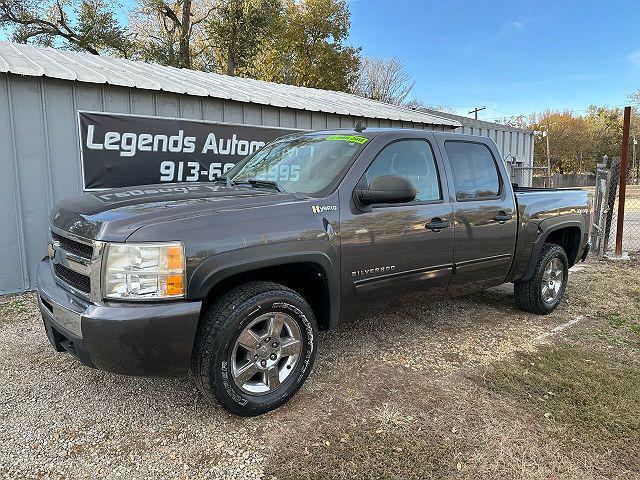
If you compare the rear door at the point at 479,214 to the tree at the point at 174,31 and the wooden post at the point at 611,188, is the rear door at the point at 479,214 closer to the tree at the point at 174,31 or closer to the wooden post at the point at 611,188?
the wooden post at the point at 611,188

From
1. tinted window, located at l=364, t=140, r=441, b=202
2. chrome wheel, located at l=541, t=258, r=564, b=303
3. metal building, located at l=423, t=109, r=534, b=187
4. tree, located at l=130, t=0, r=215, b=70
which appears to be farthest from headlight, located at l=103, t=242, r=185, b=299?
tree, located at l=130, t=0, r=215, b=70

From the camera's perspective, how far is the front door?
3.34m

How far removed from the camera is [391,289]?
3.64 meters

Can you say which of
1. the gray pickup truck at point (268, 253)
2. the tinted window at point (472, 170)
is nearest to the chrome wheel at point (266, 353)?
the gray pickup truck at point (268, 253)

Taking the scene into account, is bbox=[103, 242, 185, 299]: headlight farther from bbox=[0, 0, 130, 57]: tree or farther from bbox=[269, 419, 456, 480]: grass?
bbox=[0, 0, 130, 57]: tree

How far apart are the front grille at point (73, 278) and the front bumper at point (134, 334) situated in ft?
0.28

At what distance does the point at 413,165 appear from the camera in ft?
12.7

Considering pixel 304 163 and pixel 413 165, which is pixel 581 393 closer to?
pixel 413 165

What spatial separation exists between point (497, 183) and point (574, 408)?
2130mm

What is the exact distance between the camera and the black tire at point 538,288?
Result: 4.92 meters

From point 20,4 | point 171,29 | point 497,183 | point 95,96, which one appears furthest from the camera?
point 171,29

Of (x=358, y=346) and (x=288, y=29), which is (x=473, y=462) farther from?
(x=288, y=29)

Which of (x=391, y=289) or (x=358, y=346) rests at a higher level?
(x=391, y=289)

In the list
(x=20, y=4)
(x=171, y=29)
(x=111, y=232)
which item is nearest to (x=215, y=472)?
(x=111, y=232)
